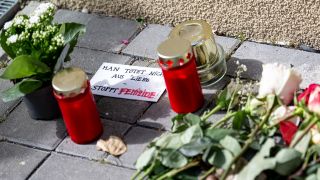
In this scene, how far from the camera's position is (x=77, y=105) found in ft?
8.20

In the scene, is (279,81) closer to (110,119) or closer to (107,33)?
(110,119)

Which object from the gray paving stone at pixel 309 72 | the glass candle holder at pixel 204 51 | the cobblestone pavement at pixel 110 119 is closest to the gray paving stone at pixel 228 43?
the cobblestone pavement at pixel 110 119

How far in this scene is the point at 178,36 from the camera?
2748 mm

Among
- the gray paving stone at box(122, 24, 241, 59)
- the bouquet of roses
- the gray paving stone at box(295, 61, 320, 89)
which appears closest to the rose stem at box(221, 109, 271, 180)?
the bouquet of roses

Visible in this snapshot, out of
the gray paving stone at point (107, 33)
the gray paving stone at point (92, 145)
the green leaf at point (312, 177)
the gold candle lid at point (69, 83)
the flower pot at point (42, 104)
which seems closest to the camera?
the green leaf at point (312, 177)

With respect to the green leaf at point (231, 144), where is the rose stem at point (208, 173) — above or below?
below

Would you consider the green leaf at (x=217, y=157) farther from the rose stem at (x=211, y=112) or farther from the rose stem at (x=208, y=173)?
the rose stem at (x=211, y=112)

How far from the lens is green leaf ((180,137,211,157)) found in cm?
221

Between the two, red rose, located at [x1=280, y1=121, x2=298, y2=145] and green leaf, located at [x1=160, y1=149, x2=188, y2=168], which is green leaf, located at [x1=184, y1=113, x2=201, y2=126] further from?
red rose, located at [x1=280, y1=121, x2=298, y2=145]

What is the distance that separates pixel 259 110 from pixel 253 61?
0.57 m

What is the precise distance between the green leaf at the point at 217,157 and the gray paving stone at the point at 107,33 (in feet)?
3.40

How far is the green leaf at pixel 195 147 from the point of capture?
2.21 m

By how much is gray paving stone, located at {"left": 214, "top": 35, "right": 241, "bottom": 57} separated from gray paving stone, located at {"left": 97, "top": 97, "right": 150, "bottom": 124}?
453mm

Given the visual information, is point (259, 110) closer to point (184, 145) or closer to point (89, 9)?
point (184, 145)
